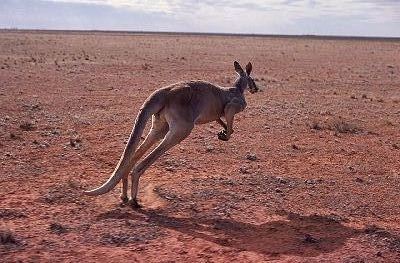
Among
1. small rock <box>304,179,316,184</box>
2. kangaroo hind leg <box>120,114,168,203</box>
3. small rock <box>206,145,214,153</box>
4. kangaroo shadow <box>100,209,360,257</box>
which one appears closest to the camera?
kangaroo shadow <box>100,209,360,257</box>

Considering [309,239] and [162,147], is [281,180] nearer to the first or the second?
[309,239]

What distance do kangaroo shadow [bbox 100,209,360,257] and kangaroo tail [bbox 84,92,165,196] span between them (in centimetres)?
50

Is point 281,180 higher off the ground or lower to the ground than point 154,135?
lower

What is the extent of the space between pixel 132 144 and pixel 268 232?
2181 millimetres

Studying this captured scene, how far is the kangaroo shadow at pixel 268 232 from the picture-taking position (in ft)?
22.1

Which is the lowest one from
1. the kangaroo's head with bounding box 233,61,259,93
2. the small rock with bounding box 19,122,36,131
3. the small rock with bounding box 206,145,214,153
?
the small rock with bounding box 206,145,214,153

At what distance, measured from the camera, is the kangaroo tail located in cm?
711

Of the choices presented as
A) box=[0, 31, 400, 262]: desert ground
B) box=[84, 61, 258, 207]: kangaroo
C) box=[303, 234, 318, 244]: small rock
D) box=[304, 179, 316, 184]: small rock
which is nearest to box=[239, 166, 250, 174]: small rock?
box=[0, 31, 400, 262]: desert ground

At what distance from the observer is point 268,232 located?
7211 millimetres

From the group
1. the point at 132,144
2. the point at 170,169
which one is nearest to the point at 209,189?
the point at 170,169

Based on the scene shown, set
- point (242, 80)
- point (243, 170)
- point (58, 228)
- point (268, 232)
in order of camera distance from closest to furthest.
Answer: point (58, 228), point (268, 232), point (242, 80), point (243, 170)

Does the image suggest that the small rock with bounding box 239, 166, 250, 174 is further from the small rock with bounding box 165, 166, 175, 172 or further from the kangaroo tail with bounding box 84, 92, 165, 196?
the kangaroo tail with bounding box 84, 92, 165, 196

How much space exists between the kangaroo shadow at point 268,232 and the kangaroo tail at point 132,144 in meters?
0.50

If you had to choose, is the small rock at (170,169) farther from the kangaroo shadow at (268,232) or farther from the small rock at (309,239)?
the small rock at (309,239)
